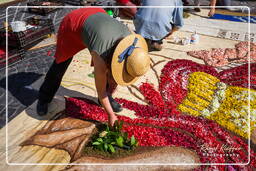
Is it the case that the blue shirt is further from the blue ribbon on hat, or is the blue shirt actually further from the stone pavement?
the stone pavement

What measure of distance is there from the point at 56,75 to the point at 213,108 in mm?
3345

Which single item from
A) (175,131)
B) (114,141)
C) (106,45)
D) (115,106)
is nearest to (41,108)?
(115,106)

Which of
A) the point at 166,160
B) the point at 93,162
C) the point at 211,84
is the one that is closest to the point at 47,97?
the point at 93,162

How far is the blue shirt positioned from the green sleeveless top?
11.7 ft

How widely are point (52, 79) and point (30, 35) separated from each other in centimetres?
330

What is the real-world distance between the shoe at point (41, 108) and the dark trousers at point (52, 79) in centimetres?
10

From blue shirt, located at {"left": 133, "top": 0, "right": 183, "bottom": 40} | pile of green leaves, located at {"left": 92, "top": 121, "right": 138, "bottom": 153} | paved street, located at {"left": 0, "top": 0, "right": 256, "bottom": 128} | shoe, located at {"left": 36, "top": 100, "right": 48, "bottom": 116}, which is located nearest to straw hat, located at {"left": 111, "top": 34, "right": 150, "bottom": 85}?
pile of green leaves, located at {"left": 92, "top": 121, "right": 138, "bottom": 153}

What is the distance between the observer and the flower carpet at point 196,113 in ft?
13.5

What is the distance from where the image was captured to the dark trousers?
4.37 m

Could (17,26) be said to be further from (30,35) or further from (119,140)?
(119,140)

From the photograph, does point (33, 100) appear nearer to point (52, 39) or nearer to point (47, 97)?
point (47, 97)

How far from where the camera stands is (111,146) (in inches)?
152

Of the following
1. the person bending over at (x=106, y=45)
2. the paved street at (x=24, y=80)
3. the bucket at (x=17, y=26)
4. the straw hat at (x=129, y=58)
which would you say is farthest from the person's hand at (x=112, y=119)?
the bucket at (x=17, y=26)

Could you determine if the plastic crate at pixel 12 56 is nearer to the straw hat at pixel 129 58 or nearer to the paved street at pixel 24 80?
the paved street at pixel 24 80
